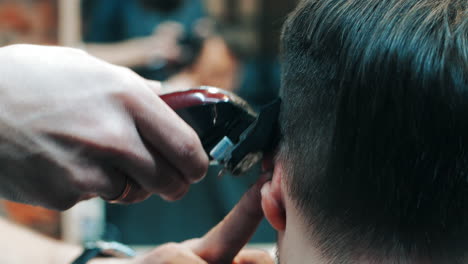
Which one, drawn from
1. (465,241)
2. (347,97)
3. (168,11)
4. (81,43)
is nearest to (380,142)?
(347,97)

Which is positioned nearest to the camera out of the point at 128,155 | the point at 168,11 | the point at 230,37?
the point at 128,155

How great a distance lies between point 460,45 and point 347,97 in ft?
0.37

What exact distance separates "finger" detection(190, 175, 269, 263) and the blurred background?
623 millimetres

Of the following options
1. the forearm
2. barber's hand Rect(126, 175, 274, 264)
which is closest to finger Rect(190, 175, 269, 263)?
barber's hand Rect(126, 175, 274, 264)

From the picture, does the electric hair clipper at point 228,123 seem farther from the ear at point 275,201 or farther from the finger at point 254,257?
the finger at point 254,257

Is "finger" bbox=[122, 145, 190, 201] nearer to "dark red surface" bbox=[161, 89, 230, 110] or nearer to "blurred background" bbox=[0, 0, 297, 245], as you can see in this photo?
"dark red surface" bbox=[161, 89, 230, 110]

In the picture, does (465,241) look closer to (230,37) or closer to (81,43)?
(81,43)

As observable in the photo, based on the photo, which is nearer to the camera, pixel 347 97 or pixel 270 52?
pixel 347 97

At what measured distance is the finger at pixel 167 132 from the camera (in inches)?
22.5

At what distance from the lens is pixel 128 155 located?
569mm

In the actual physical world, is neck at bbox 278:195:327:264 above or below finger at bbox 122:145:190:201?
below

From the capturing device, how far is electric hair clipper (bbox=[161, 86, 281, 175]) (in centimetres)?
59

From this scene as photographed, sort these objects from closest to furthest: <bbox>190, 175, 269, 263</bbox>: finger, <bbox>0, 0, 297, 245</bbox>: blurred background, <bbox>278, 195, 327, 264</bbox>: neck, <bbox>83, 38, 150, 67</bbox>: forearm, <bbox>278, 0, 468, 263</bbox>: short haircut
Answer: <bbox>278, 0, 468, 263</bbox>: short haircut
<bbox>278, 195, 327, 264</bbox>: neck
<bbox>190, 175, 269, 263</bbox>: finger
<bbox>0, 0, 297, 245</bbox>: blurred background
<bbox>83, 38, 150, 67</bbox>: forearm

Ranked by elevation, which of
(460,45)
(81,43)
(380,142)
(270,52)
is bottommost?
(270,52)
